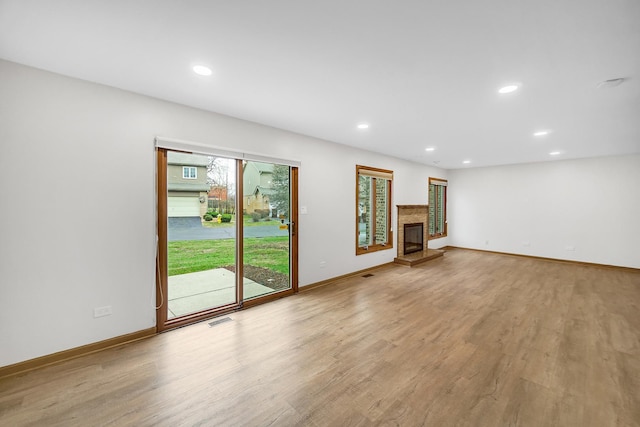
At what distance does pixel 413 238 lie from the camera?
6.76 m

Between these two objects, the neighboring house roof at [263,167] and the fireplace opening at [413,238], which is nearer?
the neighboring house roof at [263,167]

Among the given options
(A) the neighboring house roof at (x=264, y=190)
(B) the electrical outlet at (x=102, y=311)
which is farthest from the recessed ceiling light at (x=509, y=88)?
A: (B) the electrical outlet at (x=102, y=311)

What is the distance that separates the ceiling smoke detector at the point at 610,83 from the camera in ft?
7.45

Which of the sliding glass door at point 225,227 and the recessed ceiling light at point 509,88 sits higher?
the recessed ceiling light at point 509,88

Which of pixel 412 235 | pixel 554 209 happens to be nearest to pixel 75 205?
pixel 412 235

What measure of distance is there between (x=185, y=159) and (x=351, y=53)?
2.35 m

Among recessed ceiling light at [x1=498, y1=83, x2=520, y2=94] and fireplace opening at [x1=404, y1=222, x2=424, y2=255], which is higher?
recessed ceiling light at [x1=498, y1=83, x2=520, y2=94]

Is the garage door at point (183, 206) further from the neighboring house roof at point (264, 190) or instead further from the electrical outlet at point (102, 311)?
the electrical outlet at point (102, 311)

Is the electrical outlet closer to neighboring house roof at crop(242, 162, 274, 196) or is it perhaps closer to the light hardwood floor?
the light hardwood floor

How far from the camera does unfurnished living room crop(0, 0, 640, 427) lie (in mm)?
1657

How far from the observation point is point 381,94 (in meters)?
2.63

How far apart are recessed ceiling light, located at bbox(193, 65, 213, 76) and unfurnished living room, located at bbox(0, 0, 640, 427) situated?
17 millimetres

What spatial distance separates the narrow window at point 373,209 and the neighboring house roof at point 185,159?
9.63 ft

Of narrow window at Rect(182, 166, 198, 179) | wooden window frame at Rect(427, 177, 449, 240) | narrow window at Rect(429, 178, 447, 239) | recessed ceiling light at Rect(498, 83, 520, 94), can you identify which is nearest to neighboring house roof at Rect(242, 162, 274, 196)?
narrow window at Rect(182, 166, 198, 179)
